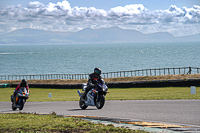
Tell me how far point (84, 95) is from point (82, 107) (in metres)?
0.64

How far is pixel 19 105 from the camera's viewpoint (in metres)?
18.4

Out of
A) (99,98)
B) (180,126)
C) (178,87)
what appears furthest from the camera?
(178,87)

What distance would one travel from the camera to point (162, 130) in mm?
8891

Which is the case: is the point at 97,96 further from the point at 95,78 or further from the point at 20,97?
the point at 20,97

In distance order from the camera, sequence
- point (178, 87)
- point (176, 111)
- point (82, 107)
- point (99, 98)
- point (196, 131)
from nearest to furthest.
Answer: point (196, 131) → point (176, 111) → point (99, 98) → point (82, 107) → point (178, 87)

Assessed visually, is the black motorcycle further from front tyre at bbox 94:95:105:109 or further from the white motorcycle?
front tyre at bbox 94:95:105:109

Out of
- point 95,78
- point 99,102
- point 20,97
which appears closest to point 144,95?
point 20,97

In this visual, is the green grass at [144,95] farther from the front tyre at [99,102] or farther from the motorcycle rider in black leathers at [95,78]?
the motorcycle rider in black leathers at [95,78]

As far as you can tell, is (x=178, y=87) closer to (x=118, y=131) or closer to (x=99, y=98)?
(x=99, y=98)

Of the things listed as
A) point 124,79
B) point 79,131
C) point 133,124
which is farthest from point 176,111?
point 124,79

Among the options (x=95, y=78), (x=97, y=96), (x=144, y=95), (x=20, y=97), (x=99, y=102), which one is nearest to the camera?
(x=95, y=78)

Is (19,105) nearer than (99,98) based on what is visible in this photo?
No

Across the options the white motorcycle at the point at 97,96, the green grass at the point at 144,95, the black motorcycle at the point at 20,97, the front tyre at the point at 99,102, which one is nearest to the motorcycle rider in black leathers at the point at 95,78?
the white motorcycle at the point at 97,96

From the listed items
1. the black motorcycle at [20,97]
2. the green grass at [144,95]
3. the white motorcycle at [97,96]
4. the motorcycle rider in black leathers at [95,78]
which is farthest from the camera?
the green grass at [144,95]
